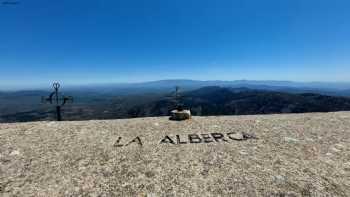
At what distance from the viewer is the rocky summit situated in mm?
5316

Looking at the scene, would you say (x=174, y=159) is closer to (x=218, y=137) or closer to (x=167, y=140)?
(x=167, y=140)

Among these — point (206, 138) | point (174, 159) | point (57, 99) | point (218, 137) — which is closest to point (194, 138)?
point (206, 138)

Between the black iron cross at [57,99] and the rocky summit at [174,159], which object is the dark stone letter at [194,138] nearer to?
the rocky summit at [174,159]

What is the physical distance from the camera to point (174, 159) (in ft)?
22.5

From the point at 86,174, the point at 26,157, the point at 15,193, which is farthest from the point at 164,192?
the point at 26,157

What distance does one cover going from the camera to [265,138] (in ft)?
28.3

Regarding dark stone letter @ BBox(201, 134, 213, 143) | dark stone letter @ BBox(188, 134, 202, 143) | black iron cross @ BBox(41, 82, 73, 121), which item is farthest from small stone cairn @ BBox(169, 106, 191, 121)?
black iron cross @ BBox(41, 82, 73, 121)

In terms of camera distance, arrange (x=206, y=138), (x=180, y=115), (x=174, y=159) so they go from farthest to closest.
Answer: (x=180, y=115) < (x=206, y=138) < (x=174, y=159)

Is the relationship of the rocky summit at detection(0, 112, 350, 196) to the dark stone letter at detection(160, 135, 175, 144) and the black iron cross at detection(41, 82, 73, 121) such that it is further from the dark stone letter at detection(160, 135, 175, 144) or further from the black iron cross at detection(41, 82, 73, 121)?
the black iron cross at detection(41, 82, 73, 121)

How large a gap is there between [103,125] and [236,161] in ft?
22.5

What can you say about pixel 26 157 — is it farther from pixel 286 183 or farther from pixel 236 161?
pixel 286 183

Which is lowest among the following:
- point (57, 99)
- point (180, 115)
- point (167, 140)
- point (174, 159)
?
point (174, 159)

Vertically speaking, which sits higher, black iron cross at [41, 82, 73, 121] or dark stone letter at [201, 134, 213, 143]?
black iron cross at [41, 82, 73, 121]

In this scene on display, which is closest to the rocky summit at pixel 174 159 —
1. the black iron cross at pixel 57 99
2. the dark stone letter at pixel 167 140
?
the dark stone letter at pixel 167 140
